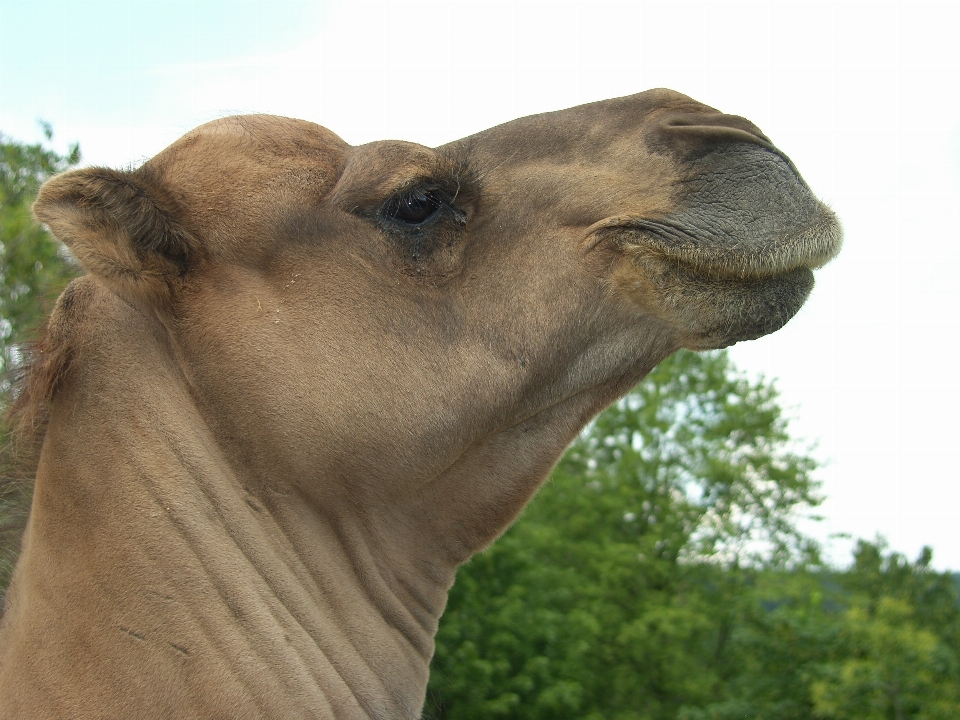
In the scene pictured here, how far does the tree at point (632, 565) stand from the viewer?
12914mm

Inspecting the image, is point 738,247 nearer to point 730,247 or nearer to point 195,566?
point 730,247

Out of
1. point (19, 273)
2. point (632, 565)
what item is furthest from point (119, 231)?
point (632, 565)

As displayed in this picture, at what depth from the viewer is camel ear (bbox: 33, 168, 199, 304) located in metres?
3.02

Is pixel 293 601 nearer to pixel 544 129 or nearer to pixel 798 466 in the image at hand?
pixel 544 129

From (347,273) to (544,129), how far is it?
97 centimetres

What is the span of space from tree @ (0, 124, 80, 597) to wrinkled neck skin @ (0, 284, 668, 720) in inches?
10.9

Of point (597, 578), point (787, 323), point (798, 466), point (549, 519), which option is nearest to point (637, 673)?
point (597, 578)

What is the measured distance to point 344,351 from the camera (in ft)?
10.5

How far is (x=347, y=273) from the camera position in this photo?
10.9 ft

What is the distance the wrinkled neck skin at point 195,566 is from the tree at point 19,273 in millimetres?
276

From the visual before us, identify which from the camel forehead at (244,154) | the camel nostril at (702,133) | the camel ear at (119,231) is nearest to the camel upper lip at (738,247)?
the camel nostril at (702,133)

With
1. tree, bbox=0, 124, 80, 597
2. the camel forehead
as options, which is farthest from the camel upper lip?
tree, bbox=0, 124, 80, 597

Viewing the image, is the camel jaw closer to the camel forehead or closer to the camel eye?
the camel eye

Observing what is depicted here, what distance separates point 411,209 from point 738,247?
117 cm
